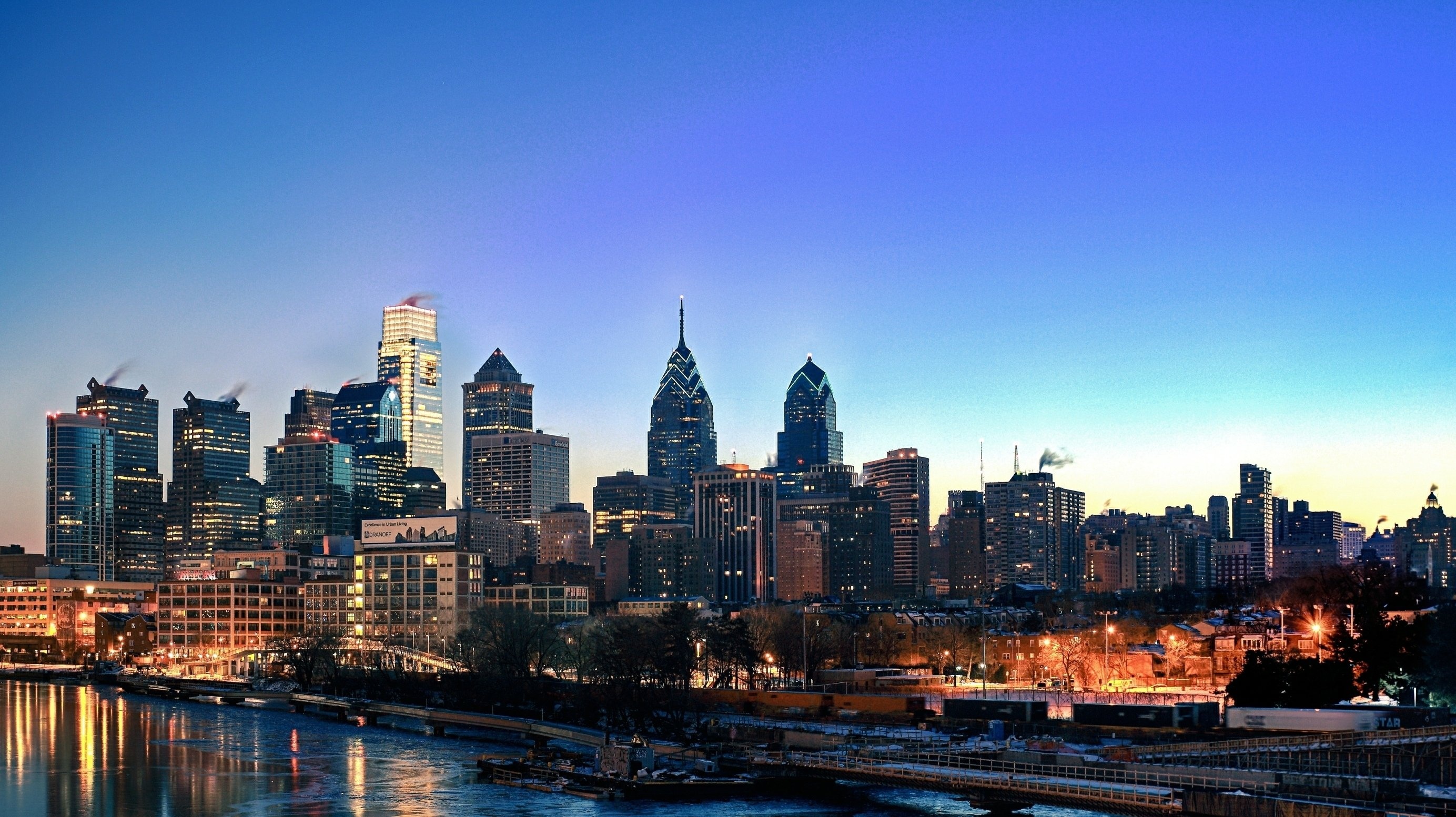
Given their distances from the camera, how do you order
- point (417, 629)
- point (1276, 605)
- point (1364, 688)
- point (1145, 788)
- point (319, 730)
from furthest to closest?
point (417, 629) < point (1276, 605) < point (319, 730) < point (1364, 688) < point (1145, 788)

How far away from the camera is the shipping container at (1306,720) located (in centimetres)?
8650

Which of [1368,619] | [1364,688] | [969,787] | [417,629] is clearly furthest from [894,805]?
[417,629]

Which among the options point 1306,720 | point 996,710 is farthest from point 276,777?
point 1306,720

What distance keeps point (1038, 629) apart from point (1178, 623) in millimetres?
13901

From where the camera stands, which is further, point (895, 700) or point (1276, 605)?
point (1276, 605)

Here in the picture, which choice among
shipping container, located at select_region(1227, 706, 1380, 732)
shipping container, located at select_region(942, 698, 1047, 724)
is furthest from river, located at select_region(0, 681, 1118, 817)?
shipping container, located at select_region(1227, 706, 1380, 732)

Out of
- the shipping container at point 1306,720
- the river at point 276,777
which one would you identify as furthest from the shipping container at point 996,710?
the river at point 276,777

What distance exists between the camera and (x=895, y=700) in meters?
112

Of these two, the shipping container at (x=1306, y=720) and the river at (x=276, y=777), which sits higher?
the shipping container at (x=1306, y=720)

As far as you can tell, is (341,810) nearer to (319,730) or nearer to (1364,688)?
(319,730)

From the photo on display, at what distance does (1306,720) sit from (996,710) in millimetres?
21525

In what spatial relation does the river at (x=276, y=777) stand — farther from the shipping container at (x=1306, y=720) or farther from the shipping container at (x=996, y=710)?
the shipping container at (x=1306, y=720)

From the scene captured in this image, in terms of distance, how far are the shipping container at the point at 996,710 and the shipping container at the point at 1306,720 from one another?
45.3 feet

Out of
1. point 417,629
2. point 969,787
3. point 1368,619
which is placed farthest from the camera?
point 417,629
